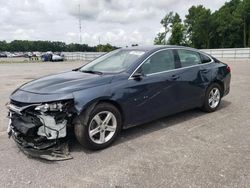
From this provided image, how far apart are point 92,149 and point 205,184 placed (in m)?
1.68

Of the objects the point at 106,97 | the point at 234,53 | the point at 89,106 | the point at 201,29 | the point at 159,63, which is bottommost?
the point at 89,106

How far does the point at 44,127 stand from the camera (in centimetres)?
350

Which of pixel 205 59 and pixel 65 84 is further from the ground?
pixel 205 59

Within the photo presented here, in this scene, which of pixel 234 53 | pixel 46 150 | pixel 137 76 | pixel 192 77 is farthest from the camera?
pixel 234 53

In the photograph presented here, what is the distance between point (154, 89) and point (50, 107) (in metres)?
1.81

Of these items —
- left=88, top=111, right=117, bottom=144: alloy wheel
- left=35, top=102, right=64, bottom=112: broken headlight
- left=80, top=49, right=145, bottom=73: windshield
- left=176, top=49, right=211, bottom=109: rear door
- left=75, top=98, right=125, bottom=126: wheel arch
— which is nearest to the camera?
left=35, top=102, right=64, bottom=112: broken headlight

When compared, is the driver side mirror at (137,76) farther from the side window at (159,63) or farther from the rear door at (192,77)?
the rear door at (192,77)

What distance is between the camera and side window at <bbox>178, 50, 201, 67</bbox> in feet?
17.0

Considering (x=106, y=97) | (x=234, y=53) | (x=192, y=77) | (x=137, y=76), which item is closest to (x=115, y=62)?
(x=137, y=76)

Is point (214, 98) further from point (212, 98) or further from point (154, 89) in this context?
point (154, 89)

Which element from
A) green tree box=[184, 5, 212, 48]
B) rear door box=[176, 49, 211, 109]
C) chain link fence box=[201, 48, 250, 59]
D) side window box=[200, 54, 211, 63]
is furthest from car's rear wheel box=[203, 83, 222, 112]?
green tree box=[184, 5, 212, 48]

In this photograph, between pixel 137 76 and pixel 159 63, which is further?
pixel 159 63

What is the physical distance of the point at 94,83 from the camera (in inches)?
151

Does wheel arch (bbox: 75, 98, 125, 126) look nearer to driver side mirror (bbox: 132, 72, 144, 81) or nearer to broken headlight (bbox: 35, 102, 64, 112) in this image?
broken headlight (bbox: 35, 102, 64, 112)
